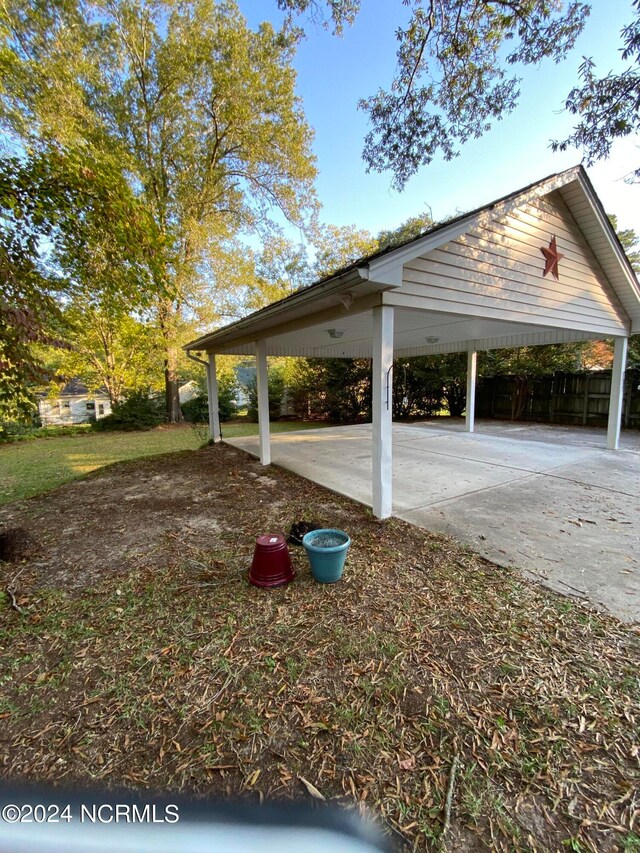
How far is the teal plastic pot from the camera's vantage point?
279 centimetres

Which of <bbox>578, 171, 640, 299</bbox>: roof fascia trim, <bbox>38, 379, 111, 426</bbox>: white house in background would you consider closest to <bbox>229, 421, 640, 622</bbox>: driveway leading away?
<bbox>578, 171, 640, 299</bbox>: roof fascia trim

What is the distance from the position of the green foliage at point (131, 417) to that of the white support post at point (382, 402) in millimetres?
12904

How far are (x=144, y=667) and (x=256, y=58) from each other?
1671cm

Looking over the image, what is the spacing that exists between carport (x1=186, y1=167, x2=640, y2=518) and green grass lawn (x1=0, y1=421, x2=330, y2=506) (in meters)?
3.64

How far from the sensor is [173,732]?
5.60 ft

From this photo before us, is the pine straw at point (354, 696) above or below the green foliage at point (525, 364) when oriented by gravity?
below

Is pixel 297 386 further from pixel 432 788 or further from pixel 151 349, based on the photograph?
pixel 432 788

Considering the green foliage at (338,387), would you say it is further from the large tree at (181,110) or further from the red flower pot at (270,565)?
the red flower pot at (270,565)

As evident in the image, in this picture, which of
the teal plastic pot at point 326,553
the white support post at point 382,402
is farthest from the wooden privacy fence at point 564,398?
the teal plastic pot at point 326,553

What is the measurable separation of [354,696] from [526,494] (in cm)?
401

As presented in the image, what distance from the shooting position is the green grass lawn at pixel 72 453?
268 inches

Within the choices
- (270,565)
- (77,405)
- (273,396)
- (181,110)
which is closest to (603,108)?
(270,565)

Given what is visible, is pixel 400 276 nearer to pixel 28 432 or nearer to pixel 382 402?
pixel 382 402

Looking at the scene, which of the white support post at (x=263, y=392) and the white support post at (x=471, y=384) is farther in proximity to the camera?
the white support post at (x=471, y=384)
